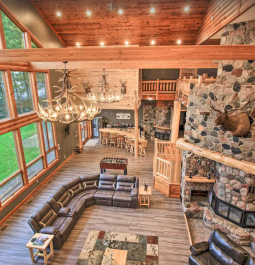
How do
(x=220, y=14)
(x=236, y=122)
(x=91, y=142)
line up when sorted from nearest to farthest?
(x=236, y=122) < (x=220, y=14) < (x=91, y=142)

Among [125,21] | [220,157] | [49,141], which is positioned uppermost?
[125,21]

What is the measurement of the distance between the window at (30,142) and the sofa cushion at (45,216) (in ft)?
8.67

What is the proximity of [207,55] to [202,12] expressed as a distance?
18.1ft

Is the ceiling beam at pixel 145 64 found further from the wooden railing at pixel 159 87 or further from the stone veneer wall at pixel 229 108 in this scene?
the wooden railing at pixel 159 87

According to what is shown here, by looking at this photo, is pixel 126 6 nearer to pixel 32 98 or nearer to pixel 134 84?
pixel 134 84

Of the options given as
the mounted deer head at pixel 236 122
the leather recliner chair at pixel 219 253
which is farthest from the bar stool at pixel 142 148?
the leather recliner chair at pixel 219 253

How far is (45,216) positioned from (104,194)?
7.09 feet

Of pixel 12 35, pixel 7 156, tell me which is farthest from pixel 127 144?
pixel 12 35

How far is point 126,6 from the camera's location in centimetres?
758

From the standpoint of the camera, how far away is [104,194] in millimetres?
6980

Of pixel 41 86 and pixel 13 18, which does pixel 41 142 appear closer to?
pixel 41 86

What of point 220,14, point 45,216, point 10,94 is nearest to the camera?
point 45,216

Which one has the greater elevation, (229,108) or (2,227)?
(229,108)

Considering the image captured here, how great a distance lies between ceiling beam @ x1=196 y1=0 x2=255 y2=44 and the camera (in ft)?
14.3
